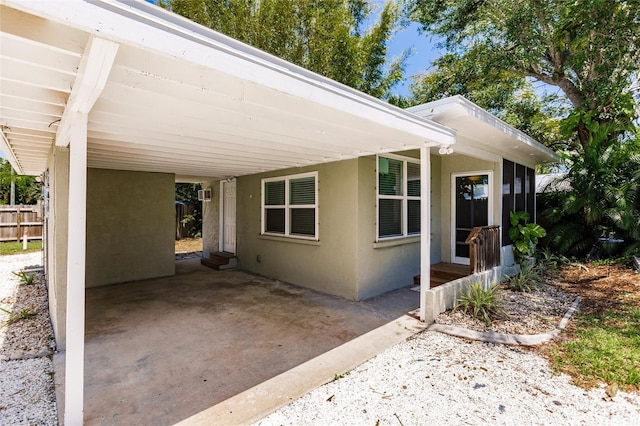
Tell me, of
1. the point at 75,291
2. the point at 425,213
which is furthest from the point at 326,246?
the point at 75,291

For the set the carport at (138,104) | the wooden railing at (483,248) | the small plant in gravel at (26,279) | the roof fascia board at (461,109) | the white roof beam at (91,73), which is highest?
the roof fascia board at (461,109)

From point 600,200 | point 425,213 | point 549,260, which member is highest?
point 600,200

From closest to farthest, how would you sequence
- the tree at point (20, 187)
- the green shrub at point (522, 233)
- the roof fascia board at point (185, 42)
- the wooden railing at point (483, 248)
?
the roof fascia board at point (185, 42)
the wooden railing at point (483, 248)
the green shrub at point (522, 233)
the tree at point (20, 187)

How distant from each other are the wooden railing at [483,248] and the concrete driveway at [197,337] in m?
1.20

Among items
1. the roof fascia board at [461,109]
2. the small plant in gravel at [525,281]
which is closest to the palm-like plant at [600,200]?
the small plant in gravel at [525,281]

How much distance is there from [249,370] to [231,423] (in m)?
0.80

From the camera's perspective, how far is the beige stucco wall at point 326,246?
564cm

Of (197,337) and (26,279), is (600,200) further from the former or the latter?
(26,279)

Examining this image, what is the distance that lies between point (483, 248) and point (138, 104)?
564 cm

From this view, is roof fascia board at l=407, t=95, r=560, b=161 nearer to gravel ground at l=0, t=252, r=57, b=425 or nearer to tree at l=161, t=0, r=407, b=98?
gravel ground at l=0, t=252, r=57, b=425

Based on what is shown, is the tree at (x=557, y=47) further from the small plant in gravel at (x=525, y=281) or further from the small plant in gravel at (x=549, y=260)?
the small plant in gravel at (x=525, y=281)

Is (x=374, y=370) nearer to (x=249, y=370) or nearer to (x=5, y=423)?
(x=249, y=370)

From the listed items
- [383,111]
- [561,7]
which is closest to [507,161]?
[561,7]

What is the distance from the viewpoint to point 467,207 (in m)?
6.95
